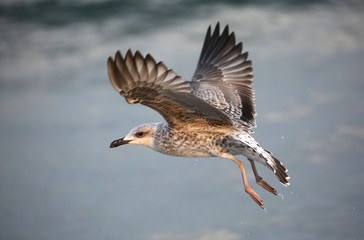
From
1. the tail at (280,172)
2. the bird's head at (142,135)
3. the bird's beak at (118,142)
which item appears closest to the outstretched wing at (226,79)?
the tail at (280,172)

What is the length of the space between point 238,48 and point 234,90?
0.50 m

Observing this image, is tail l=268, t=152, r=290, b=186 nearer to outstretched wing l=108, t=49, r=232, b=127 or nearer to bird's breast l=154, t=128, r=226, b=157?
bird's breast l=154, t=128, r=226, b=157

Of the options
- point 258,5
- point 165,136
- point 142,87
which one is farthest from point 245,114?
point 258,5

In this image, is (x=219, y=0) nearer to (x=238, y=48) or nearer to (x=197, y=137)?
(x=238, y=48)

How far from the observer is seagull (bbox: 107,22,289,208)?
4.85m

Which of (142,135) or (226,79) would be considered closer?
(142,135)

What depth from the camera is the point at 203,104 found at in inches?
215

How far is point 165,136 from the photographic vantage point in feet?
19.2

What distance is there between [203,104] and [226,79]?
1240 mm

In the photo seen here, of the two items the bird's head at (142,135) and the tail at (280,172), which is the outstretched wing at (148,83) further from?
the tail at (280,172)

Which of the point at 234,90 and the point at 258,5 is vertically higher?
the point at 258,5

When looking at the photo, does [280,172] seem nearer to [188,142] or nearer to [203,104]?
[188,142]

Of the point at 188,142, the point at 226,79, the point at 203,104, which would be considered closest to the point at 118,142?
the point at 188,142

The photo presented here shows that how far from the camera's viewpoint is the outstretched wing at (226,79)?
6.21 meters
